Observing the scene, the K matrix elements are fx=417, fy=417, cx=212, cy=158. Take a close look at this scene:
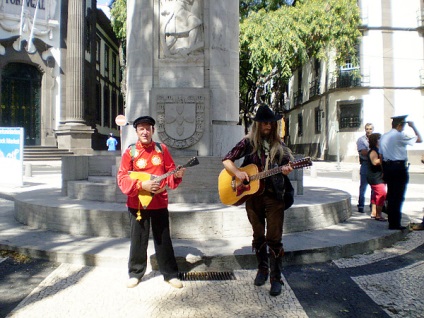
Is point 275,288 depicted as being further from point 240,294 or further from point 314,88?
point 314,88

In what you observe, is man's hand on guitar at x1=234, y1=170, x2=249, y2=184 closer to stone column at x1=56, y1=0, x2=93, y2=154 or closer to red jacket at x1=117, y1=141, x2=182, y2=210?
red jacket at x1=117, y1=141, x2=182, y2=210

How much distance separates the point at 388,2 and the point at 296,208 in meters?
28.0

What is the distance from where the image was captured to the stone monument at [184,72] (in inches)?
285

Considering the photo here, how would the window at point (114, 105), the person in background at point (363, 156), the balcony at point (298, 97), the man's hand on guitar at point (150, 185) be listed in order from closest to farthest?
the man's hand on guitar at point (150, 185) → the person in background at point (363, 156) → the balcony at point (298, 97) → the window at point (114, 105)

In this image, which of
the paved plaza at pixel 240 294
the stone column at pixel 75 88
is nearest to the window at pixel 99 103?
the stone column at pixel 75 88

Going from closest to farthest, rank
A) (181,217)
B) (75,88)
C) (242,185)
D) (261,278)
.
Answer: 1. (242,185)
2. (261,278)
3. (181,217)
4. (75,88)

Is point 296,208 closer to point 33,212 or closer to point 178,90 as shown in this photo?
point 178,90

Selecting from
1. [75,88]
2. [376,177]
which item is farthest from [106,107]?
[376,177]

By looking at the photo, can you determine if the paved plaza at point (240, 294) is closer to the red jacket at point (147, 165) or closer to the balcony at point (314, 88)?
the red jacket at point (147, 165)

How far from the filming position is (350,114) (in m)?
30.6

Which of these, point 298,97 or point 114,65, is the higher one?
point 114,65

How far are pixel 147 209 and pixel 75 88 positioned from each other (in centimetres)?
2435

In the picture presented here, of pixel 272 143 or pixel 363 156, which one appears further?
pixel 363 156

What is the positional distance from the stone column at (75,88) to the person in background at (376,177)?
69.9 ft
